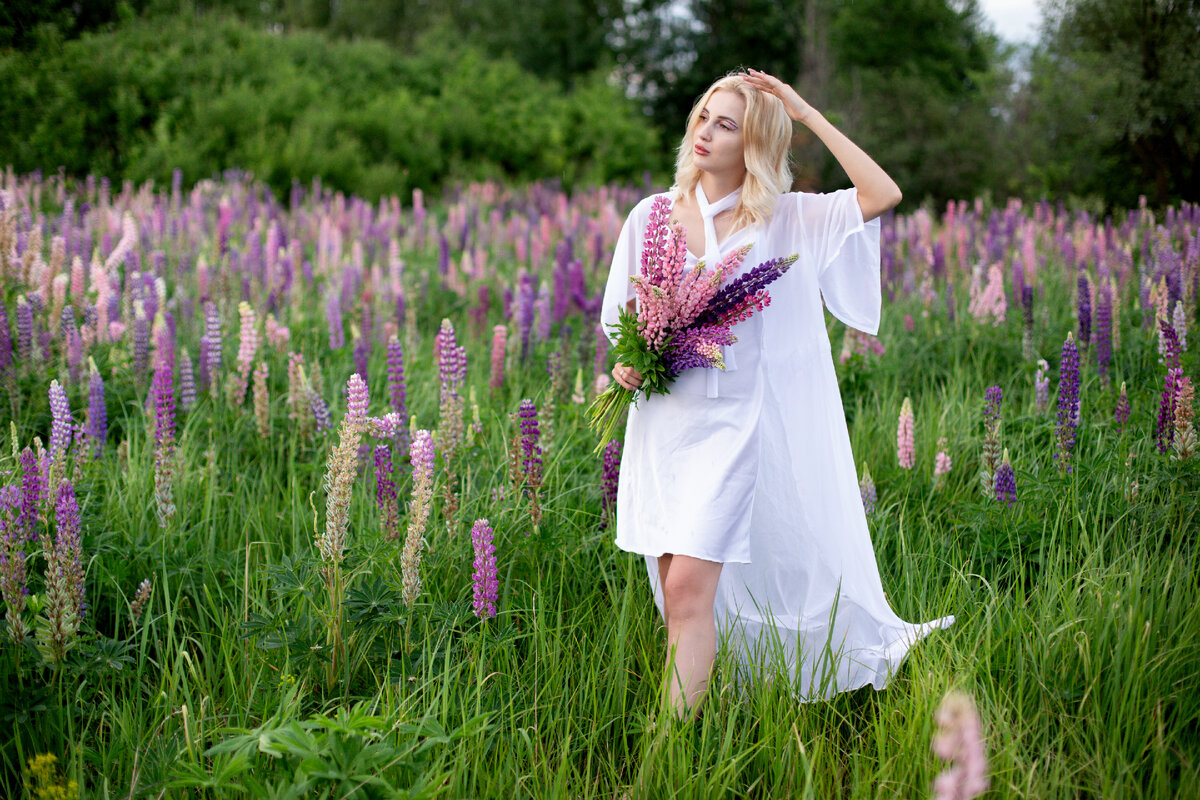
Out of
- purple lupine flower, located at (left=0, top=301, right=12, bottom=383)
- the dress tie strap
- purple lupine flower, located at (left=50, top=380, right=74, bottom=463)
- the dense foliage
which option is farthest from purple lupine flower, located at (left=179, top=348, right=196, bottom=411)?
the dense foliage

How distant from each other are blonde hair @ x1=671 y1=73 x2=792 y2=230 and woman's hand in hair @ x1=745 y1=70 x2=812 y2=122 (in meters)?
0.02

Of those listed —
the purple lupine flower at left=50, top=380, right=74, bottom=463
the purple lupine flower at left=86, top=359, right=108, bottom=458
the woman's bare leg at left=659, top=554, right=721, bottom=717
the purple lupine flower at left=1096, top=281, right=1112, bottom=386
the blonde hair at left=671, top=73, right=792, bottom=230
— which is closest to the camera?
the woman's bare leg at left=659, top=554, right=721, bottom=717

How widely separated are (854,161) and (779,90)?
0.35 metres

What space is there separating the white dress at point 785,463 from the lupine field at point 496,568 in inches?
7.7

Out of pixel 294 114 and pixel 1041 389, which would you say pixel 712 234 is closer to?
pixel 1041 389

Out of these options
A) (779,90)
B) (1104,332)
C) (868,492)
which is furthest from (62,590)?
(1104,332)

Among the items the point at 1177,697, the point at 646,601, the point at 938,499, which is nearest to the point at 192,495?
the point at 646,601

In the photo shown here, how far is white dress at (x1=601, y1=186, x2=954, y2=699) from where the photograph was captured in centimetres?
288

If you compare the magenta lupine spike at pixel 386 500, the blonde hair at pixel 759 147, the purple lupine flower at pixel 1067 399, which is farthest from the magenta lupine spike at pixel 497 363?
the purple lupine flower at pixel 1067 399

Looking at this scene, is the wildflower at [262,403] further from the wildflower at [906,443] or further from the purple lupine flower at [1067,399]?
the purple lupine flower at [1067,399]

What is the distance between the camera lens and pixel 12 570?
252cm

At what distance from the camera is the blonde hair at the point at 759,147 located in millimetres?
2979

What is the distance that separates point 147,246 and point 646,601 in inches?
236

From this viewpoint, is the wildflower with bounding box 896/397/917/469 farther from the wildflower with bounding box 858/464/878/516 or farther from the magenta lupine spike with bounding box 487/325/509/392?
the magenta lupine spike with bounding box 487/325/509/392
